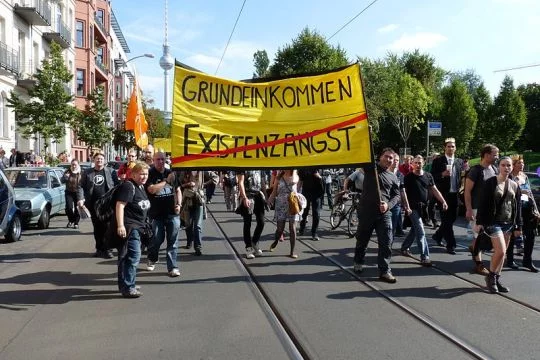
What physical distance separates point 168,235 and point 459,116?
64.0 meters

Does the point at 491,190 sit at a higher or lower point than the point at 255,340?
higher

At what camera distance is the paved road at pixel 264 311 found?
15.2 feet

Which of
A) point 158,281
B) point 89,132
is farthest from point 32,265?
point 89,132

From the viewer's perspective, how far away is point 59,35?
33062mm

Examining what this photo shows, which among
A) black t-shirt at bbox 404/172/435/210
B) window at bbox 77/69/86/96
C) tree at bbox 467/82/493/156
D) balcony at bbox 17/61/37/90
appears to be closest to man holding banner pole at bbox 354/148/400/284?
black t-shirt at bbox 404/172/435/210

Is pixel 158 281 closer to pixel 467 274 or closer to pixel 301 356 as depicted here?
pixel 301 356

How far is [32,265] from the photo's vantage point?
8438 mm

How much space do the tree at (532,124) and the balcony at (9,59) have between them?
6687cm

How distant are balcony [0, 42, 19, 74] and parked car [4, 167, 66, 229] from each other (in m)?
12.1

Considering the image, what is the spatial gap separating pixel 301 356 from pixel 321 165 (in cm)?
287

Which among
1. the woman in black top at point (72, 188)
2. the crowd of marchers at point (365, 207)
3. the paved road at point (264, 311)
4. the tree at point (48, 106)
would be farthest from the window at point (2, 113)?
the paved road at point (264, 311)

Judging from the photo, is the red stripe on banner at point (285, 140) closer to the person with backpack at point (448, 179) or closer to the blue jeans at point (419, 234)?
the blue jeans at point (419, 234)

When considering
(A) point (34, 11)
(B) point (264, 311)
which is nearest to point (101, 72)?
(A) point (34, 11)

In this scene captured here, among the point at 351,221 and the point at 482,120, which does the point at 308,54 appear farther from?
the point at 351,221
